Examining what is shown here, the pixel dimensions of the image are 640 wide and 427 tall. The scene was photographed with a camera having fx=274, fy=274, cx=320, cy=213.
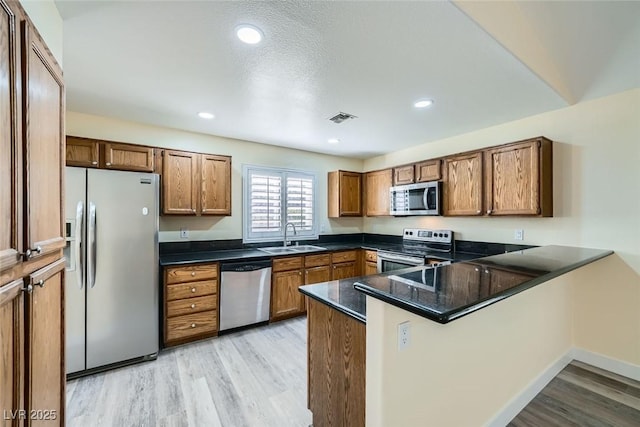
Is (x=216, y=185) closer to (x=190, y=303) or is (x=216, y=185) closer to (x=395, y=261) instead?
(x=190, y=303)

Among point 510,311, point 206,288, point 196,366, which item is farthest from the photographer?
point 206,288

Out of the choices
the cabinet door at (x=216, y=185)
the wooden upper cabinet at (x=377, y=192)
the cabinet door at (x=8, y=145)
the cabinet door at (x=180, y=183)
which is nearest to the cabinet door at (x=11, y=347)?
the cabinet door at (x=8, y=145)

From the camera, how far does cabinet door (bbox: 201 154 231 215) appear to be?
3.39 metres

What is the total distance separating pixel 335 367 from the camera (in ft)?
5.09

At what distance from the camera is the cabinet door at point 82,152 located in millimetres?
2629

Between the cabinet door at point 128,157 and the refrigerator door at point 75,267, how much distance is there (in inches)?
19.8

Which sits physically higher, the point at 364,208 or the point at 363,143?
the point at 363,143

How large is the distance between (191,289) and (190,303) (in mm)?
151

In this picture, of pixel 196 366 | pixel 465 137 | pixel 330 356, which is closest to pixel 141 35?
pixel 330 356

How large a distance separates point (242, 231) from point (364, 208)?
216 cm

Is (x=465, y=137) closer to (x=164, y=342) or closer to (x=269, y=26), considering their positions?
(x=269, y=26)

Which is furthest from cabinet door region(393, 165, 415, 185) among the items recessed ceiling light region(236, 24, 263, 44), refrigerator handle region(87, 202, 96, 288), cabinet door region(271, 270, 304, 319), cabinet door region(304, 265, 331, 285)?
refrigerator handle region(87, 202, 96, 288)

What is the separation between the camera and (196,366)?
2.54 m

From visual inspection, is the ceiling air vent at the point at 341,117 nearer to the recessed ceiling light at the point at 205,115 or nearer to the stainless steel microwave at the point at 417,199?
the recessed ceiling light at the point at 205,115
